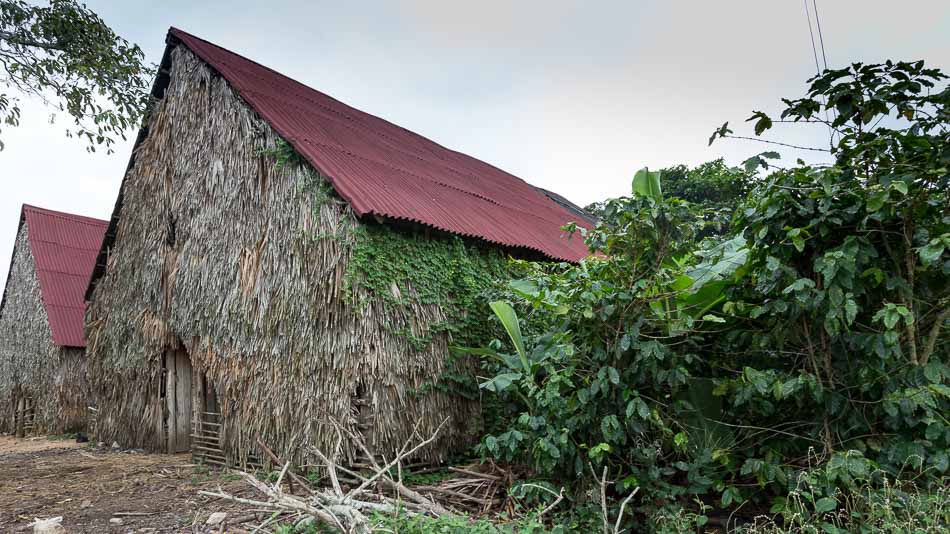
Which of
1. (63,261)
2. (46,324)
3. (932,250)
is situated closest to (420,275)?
(932,250)

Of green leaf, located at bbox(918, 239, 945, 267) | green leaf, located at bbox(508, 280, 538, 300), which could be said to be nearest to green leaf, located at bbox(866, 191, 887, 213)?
green leaf, located at bbox(918, 239, 945, 267)

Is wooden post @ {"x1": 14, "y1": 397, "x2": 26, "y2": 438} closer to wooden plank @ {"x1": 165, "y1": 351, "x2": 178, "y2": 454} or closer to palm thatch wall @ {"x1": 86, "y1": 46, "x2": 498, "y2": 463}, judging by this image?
palm thatch wall @ {"x1": 86, "y1": 46, "x2": 498, "y2": 463}

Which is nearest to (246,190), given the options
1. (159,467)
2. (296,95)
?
(296,95)

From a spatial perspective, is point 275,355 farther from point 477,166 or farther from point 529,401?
point 477,166

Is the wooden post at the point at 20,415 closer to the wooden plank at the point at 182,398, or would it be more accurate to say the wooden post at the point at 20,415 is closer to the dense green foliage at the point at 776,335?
the wooden plank at the point at 182,398

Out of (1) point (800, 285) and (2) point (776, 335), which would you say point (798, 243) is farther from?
(2) point (776, 335)

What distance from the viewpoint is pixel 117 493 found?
648 centimetres

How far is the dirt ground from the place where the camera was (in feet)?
17.1

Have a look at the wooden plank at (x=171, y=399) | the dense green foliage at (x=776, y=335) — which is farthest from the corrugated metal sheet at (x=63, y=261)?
the dense green foliage at (x=776, y=335)

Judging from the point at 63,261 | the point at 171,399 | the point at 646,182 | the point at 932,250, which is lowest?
the point at 171,399

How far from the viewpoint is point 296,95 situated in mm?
9164

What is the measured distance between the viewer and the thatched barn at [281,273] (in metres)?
6.08

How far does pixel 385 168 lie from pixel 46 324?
1077 centimetres

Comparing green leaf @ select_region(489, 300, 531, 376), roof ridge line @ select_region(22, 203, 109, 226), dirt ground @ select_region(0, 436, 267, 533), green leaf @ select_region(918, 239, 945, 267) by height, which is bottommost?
dirt ground @ select_region(0, 436, 267, 533)
